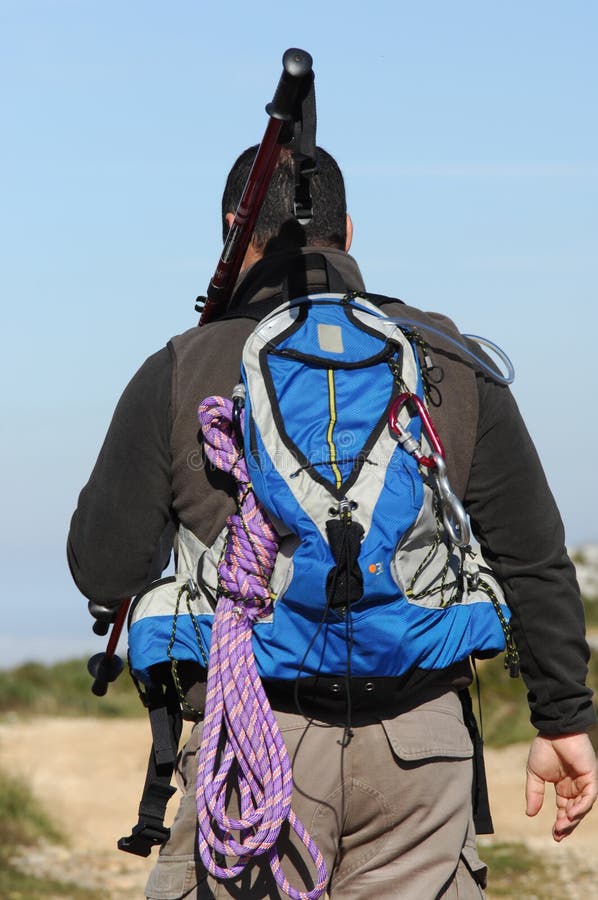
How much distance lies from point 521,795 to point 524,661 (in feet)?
19.2

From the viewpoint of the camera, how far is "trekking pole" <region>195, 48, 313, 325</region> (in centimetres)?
262

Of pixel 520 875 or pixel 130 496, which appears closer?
pixel 130 496

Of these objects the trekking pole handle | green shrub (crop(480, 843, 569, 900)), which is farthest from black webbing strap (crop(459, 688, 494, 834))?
green shrub (crop(480, 843, 569, 900))

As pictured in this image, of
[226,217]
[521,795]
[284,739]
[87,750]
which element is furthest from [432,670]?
[87,750]

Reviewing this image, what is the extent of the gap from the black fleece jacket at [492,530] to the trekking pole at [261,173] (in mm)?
388

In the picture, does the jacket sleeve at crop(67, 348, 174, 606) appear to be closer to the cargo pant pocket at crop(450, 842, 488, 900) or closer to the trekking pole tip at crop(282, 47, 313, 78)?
the trekking pole tip at crop(282, 47, 313, 78)

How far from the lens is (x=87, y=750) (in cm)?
927

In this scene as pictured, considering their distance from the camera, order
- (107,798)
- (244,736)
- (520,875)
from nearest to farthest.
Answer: (244,736)
(520,875)
(107,798)

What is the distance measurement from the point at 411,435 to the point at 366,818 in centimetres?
84

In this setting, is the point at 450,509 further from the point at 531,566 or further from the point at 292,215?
the point at 292,215

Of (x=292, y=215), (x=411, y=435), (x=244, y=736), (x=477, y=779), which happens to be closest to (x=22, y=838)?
(x=477, y=779)

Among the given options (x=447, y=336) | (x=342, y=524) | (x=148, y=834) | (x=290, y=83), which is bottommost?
(x=148, y=834)

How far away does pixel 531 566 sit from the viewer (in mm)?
2975

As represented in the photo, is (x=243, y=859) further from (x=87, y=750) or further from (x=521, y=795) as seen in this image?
(x=87, y=750)
